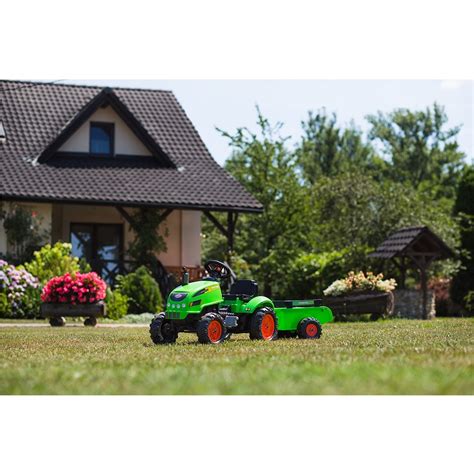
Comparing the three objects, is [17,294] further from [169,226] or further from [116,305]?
[169,226]

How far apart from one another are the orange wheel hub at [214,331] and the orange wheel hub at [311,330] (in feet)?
5.84

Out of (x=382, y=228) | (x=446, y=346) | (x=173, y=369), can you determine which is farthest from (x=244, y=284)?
(x=382, y=228)

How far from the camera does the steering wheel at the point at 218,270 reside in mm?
13172

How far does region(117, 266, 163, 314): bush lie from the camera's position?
2373 centimetres

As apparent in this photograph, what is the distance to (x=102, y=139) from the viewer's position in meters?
27.3

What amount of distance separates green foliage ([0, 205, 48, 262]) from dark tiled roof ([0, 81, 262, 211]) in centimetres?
85

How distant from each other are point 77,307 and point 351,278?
655 cm

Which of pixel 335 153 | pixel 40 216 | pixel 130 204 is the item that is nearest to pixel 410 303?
pixel 130 204

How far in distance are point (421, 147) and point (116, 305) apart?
56.4 ft

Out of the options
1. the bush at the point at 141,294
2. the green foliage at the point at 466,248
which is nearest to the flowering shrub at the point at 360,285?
the bush at the point at 141,294

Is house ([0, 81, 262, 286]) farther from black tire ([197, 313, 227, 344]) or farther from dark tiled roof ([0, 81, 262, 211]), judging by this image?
black tire ([197, 313, 227, 344])
